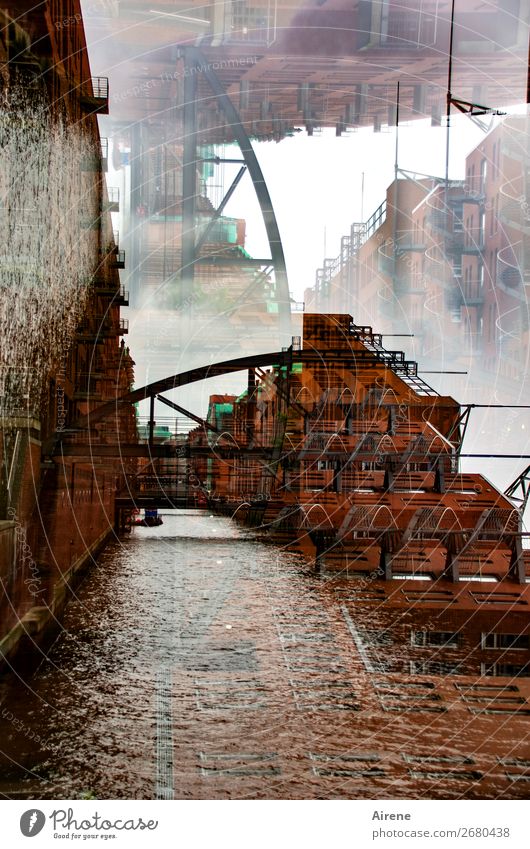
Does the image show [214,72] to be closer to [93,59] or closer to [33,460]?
[93,59]

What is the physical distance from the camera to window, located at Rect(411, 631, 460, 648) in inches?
174

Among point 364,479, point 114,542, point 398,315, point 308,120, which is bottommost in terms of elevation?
point 114,542

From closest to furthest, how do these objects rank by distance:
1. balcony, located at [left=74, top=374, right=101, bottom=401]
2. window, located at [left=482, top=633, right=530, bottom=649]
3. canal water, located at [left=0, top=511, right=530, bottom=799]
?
canal water, located at [left=0, top=511, right=530, bottom=799], window, located at [left=482, top=633, right=530, bottom=649], balcony, located at [left=74, top=374, right=101, bottom=401]

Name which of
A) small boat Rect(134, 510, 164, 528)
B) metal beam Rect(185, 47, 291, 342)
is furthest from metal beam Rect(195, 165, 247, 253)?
small boat Rect(134, 510, 164, 528)

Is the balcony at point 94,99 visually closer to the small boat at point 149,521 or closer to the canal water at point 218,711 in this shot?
the canal water at point 218,711

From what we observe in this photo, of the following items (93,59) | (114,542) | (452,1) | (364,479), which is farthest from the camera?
(114,542)

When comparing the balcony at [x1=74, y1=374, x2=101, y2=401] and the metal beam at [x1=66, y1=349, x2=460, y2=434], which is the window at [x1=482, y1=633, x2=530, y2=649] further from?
the balcony at [x1=74, y1=374, x2=101, y2=401]

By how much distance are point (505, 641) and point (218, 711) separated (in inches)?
73.5

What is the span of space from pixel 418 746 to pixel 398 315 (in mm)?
2868

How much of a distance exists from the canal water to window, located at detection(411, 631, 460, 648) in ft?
1.16

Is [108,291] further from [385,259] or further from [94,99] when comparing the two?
[385,259]

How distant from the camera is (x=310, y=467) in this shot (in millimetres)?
5898

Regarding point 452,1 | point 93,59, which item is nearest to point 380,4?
point 452,1

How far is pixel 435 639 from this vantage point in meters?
4.48
